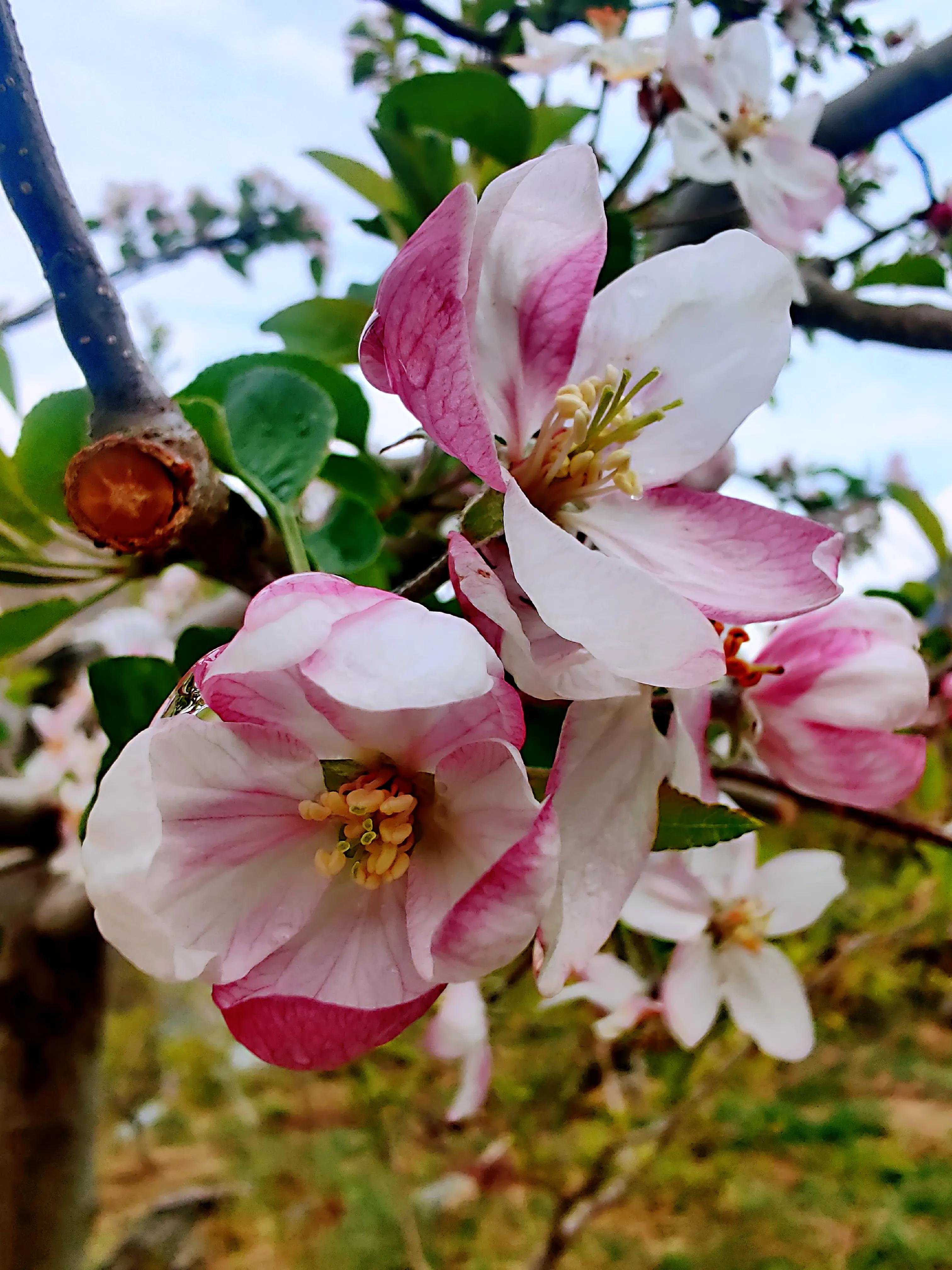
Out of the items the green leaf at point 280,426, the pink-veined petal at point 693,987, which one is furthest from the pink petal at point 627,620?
the pink-veined petal at point 693,987

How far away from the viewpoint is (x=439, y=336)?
0.53ft

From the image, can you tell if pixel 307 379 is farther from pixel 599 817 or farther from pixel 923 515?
pixel 923 515

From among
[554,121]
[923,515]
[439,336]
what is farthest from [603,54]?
[439,336]

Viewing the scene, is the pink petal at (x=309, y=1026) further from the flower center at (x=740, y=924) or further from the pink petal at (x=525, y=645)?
the flower center at (x=740, y=924)

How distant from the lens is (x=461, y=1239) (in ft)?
4.08

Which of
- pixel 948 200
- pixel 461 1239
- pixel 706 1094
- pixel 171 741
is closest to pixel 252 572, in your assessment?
pixel 171 741

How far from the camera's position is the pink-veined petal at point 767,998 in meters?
0.40

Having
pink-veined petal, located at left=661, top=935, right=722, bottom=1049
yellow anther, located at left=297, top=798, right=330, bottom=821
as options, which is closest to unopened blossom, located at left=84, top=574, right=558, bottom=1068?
yellow anther, located at left=297, top=798, right=330, bottom=821

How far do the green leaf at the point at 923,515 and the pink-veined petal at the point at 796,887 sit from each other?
234 millimetres

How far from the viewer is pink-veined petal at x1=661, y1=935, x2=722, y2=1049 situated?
41cm

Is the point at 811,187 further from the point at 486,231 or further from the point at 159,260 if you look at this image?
the point at 159,260

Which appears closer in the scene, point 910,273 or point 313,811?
point 313,811

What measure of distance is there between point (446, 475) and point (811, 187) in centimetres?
27

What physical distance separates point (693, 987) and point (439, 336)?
1.20 feet
